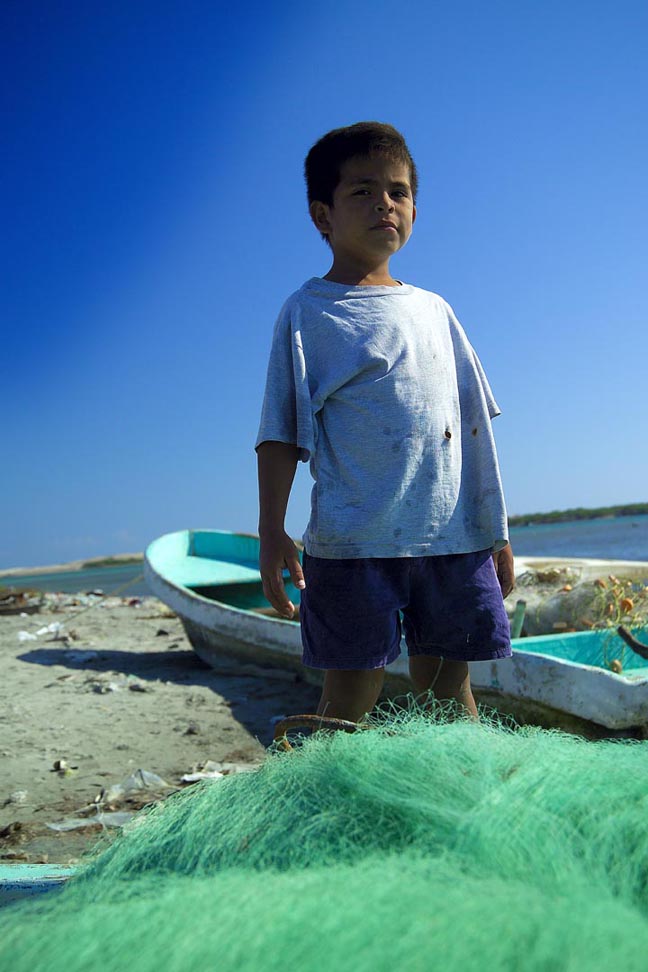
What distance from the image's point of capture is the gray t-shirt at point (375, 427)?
2.04 m

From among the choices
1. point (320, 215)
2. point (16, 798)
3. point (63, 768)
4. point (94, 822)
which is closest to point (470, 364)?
point (320, 215)

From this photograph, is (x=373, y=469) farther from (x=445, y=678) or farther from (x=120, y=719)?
(x=120, y=719)

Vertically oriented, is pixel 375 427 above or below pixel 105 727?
above

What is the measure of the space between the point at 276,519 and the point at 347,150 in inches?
43.7

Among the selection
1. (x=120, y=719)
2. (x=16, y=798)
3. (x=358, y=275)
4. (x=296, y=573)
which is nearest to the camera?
(x=296, y=573)

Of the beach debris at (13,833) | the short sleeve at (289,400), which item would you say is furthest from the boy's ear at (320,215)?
the beach debris at (13,833)

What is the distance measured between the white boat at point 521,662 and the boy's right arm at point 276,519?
71.6 inches

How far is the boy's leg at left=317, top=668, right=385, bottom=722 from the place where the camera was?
1.97 metres

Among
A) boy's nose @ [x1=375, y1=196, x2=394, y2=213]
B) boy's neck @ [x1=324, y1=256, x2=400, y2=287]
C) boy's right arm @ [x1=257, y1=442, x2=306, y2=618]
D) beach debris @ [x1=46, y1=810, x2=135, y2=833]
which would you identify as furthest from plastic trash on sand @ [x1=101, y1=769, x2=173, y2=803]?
boy's nose @ [x1=375, y1=196, x2=394, y2=213]

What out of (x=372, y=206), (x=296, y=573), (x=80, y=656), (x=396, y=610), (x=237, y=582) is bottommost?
(x=80, y=656)

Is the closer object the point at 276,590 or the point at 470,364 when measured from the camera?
the point at 276,590

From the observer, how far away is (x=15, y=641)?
8.45 metres

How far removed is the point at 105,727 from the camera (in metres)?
4.55

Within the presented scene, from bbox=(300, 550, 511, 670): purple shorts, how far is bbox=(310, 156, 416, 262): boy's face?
0.94 metres
